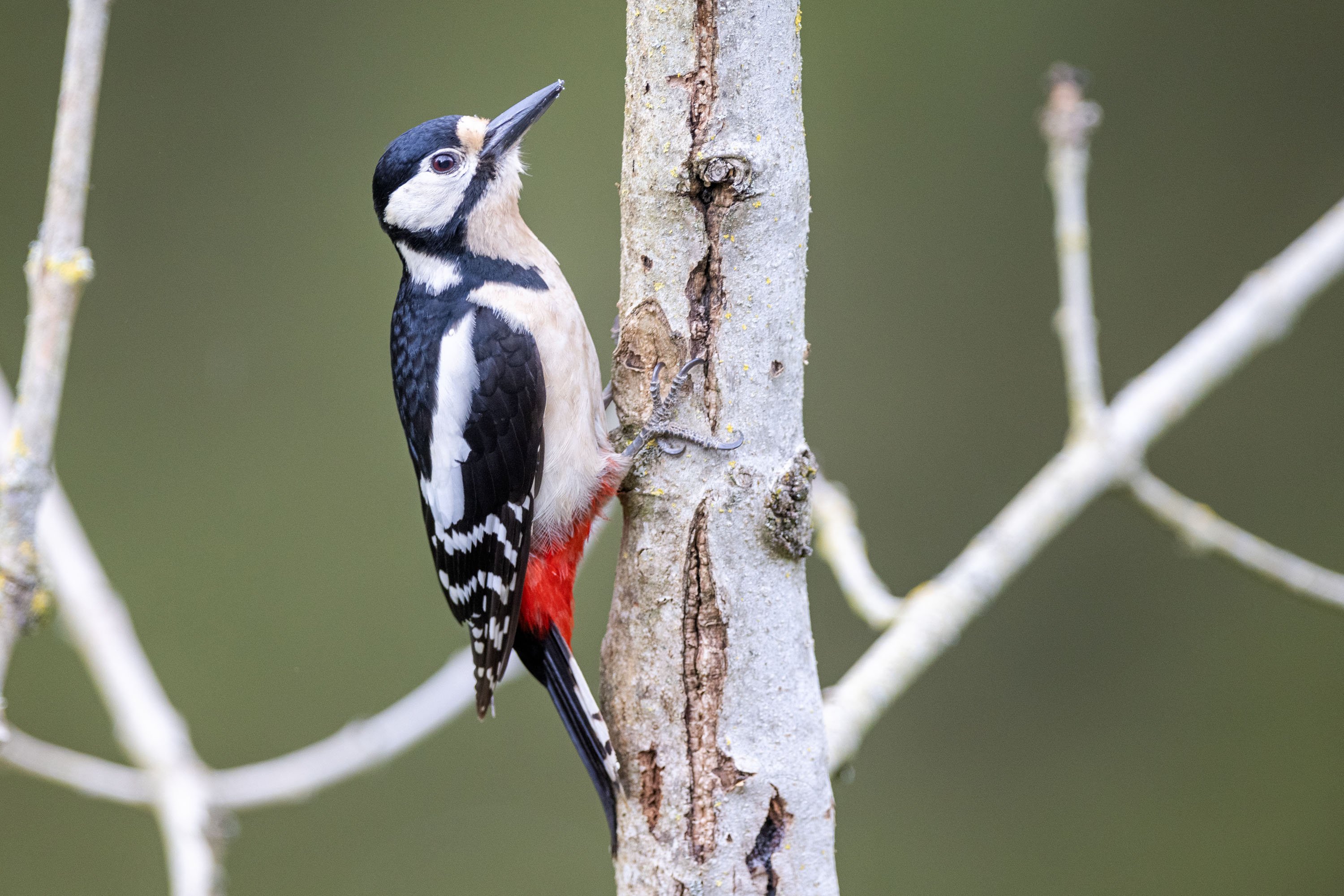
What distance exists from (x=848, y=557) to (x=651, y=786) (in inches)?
24.5

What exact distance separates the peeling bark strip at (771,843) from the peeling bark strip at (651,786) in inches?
4.1

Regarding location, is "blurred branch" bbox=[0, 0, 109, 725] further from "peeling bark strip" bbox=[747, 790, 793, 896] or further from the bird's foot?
"peeling bark strip" bbox=[747, 790, 793, 896]

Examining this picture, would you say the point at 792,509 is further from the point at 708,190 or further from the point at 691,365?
the point at 708,190

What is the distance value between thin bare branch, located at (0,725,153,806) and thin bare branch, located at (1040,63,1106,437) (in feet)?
5.12

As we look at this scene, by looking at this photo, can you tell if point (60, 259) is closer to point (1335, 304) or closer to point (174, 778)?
point (174, 778)

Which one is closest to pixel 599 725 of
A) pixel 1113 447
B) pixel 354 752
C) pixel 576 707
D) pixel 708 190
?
pixel 576 707

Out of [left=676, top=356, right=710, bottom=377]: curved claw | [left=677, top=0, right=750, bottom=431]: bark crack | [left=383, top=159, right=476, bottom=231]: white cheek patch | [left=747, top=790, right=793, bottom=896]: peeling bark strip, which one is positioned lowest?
[left=747, top=790, right=793, bottom=896]: peeling bark strip

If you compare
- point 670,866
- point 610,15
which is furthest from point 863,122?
point 670,866

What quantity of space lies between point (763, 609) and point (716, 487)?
132 mm

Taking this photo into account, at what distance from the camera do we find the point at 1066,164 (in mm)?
1762

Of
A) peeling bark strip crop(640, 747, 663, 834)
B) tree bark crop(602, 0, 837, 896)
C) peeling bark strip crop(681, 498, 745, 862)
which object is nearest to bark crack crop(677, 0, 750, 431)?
tree bark crop(602, 0, 837, 896)

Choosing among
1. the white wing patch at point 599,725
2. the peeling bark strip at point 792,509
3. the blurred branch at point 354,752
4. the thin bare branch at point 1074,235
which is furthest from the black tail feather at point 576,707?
the thin bare branch at point 1074,235

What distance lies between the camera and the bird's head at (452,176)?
1.51 metres

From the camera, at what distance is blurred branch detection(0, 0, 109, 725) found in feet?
3.06
